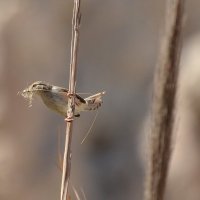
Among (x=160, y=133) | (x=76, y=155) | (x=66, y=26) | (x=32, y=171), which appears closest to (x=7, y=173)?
(x=32, y=171)

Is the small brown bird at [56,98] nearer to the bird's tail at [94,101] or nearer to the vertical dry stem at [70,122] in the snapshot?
the bird's tail at [94,101]

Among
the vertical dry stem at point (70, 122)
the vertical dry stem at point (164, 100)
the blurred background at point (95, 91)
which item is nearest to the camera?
the vertical dry stem at point (164, 100)

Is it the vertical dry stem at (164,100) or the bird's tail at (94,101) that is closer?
the vertical dry stem at (164,100)

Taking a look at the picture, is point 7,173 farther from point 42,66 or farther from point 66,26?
point 66,26

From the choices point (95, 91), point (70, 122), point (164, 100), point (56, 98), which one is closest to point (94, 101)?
point (56, 98)

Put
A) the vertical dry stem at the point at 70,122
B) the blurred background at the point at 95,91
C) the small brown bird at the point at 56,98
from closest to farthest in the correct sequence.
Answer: the vertical dry stem at the point at 70,122, the small brown bird at the point at 56,98, the blurred background at the point at 95,91

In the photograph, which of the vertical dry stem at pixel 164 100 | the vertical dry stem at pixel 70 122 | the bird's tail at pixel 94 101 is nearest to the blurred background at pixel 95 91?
the bird's tail at pixel 94 101

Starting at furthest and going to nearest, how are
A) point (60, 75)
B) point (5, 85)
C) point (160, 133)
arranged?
1. point (5, 85)
2. point (60, 75)
3. point (160, 133)
